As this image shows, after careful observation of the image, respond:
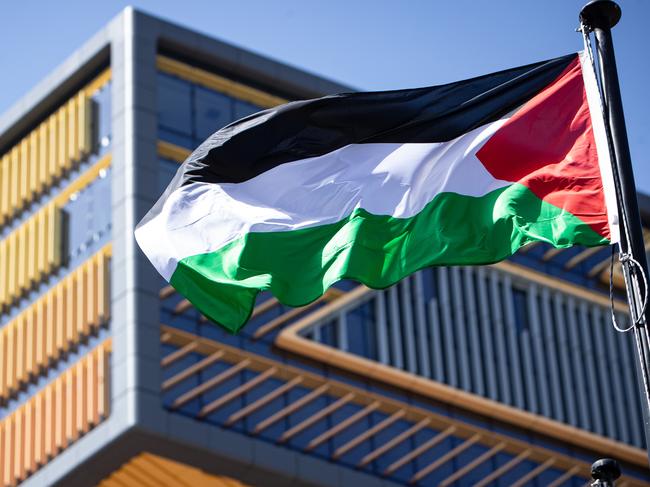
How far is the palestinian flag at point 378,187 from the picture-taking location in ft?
52.4

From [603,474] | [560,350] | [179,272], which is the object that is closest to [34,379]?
[560,350]

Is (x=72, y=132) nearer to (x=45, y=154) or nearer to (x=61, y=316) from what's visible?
(x=45, y=154)

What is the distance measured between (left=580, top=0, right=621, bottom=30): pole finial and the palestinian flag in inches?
43.1

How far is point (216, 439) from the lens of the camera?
141 feet

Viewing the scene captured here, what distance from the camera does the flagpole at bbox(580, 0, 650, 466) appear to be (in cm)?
1326

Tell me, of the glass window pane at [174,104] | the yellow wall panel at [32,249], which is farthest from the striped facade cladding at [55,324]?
the glass window pane at [174,104]

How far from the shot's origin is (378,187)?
1678 centimetres

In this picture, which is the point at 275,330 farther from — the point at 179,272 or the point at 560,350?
the point at 179,272

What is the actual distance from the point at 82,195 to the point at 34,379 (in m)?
4.92

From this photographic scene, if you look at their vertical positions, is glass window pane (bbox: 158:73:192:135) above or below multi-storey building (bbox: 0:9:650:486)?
above

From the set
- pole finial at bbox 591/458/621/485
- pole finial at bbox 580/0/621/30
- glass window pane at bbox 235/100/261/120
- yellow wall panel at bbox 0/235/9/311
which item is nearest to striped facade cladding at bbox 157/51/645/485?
glass window pane at bbox 235/100/261/120

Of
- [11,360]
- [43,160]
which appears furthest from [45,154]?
[11,360]

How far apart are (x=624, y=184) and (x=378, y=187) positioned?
325 cm

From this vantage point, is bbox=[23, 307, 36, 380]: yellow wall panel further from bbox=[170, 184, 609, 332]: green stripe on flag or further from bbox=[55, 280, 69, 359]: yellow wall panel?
bbox=[170, 184, 609, 332]: green stripe on flag
